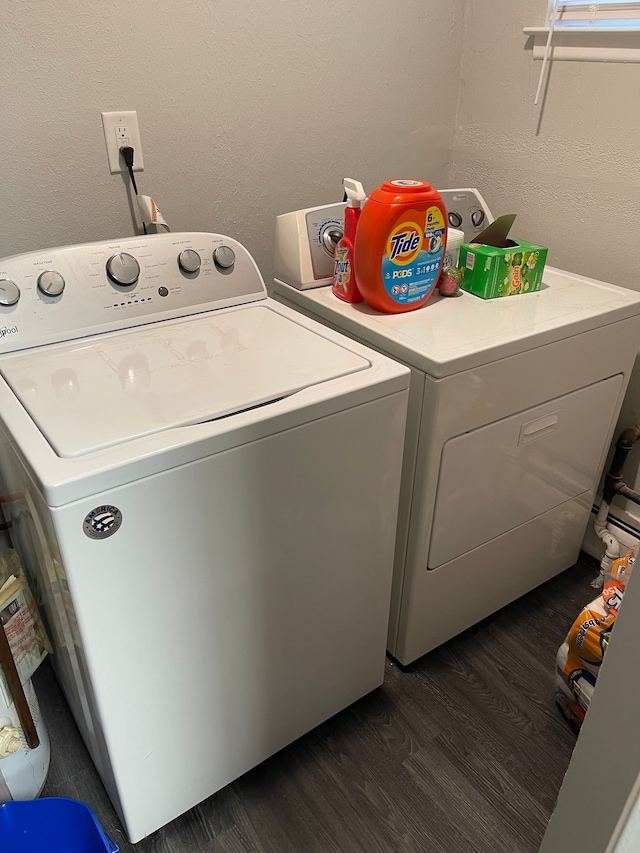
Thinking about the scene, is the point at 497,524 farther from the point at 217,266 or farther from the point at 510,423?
the point at 217,266

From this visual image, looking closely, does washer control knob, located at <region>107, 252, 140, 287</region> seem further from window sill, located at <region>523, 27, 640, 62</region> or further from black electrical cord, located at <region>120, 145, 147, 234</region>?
window sill, located at <region>523, 27, 640, 62</region>

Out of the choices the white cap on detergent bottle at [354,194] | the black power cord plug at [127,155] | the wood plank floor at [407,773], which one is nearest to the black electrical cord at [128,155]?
the black power cord plug at [127,155]

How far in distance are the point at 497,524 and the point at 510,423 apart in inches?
11.1

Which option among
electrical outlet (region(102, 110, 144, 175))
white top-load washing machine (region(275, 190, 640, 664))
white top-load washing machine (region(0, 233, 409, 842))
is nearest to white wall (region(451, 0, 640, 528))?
white top-load washing machine (region(275, 190, 640, 664))

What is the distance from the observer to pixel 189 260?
1.32 m

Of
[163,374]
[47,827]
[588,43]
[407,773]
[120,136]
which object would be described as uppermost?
[588,43]

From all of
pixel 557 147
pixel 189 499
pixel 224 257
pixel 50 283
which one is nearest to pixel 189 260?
pixel 224 257

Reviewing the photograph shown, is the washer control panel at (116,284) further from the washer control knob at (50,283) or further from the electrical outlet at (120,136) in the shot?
the electrical outlet at (120,136)

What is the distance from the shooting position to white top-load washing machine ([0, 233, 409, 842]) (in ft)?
2.98

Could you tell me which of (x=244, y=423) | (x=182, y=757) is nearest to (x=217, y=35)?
(x=244, y=423)

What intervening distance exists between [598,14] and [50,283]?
54.6 inches

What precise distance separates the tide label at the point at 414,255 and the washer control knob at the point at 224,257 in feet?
1.09

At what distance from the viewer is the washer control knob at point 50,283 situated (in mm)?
1183

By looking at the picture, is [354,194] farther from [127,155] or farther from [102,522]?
[102,522]
